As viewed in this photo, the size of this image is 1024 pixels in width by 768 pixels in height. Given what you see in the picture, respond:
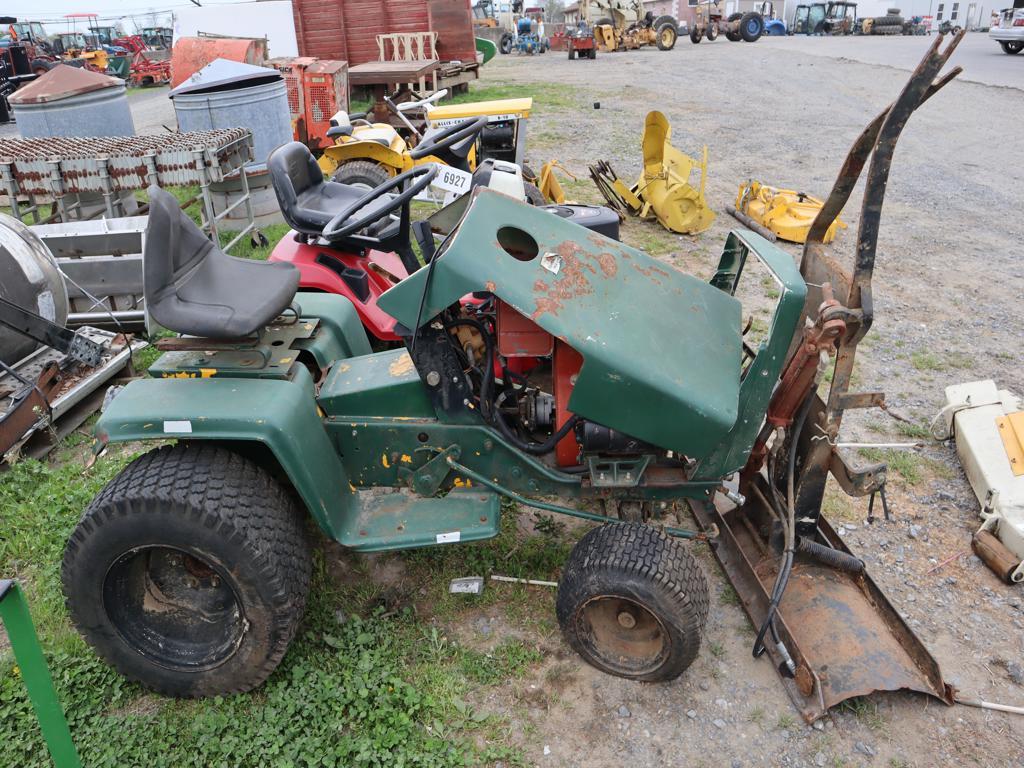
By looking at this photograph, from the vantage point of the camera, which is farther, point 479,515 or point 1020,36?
point 1020,36

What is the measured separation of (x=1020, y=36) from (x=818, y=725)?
77.7 feet

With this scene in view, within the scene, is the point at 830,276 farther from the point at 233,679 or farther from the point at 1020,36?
the point at 1020,36

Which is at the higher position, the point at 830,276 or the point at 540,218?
the point at 540,218

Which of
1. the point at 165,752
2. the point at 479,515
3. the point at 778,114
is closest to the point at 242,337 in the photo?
the point at 479,515

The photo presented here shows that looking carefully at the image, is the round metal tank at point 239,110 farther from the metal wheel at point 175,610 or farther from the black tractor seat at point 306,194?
the metal wheel at point 175,610

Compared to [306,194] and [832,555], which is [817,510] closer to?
[832,555]

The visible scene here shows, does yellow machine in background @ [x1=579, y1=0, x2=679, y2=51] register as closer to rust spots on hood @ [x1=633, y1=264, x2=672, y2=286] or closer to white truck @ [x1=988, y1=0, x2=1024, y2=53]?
white truck @ [x1=988, y1=0, x2=1024, y2=53]

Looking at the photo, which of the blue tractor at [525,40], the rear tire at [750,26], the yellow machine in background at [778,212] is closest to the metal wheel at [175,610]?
the yellow machine in background at [778,212]

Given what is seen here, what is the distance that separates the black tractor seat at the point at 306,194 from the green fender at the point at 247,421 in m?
1.24

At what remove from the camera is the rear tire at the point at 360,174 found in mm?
6328

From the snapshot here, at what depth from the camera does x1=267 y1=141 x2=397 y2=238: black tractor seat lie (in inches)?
144

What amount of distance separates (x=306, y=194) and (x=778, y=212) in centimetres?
452

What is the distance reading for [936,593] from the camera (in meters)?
2.94

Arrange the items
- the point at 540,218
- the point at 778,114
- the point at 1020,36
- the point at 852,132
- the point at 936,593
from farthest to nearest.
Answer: the point at 1020,36
the point at 778,114
the point at 852,132
the point at 936,593
the point at 540,218
